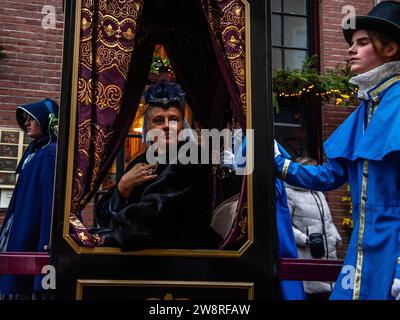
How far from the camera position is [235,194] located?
4117mm

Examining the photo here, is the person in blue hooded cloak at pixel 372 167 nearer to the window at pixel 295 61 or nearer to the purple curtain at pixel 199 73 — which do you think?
the purple curtain at pixel 199 73

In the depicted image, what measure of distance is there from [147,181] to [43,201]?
104 centimetres

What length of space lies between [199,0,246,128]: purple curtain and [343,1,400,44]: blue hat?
741 mm

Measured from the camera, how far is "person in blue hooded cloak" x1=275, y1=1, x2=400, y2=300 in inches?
106

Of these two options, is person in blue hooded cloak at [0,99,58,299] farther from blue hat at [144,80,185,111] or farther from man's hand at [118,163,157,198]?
blue hat at [144,80,185,111]

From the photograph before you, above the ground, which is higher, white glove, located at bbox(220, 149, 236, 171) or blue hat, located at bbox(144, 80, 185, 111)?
blue hat, located at bbox(144, 80, 185, 111)

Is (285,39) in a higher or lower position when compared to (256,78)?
higher

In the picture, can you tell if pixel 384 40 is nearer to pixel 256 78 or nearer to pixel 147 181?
pixel 256 78

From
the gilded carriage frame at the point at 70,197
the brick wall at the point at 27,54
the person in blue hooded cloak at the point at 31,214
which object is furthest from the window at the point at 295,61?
the gilded carriage frame at the point at 70,197

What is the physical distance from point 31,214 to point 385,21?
288 cm

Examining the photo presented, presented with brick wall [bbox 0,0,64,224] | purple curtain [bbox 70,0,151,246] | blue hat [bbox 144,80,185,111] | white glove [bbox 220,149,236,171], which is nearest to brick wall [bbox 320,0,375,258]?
white glove [bbox 220,149,236,171]

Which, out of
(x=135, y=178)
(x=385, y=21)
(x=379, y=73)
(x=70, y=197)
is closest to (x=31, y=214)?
(x=135, y=178)

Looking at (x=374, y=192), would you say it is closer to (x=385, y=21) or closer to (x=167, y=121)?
(x=385, y=21)
